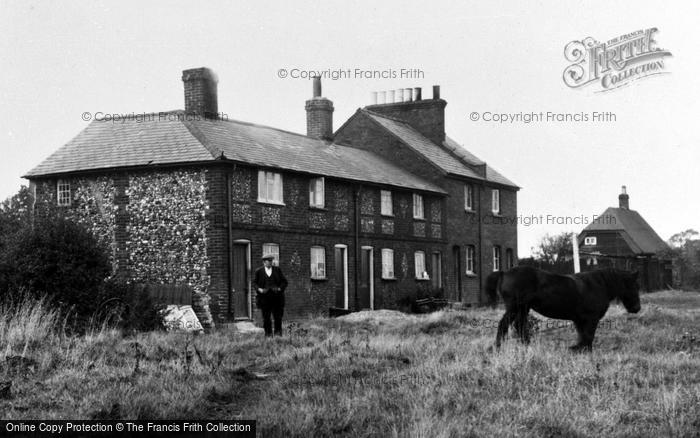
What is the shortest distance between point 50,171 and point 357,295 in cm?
1119

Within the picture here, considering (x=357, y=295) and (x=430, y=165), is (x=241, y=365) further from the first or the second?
(x=430, y=165)

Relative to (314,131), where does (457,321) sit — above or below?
below

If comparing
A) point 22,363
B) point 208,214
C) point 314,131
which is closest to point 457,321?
point 208,214

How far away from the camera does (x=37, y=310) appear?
55.2 feet

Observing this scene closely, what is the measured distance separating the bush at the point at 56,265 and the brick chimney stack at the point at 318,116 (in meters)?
19.8

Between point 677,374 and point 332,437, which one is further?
point 677,374

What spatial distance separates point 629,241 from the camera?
201 feet

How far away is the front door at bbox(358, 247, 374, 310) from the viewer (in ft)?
113

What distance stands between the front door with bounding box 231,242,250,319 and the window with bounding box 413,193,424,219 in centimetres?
1139

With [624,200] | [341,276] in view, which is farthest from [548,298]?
[624,200]

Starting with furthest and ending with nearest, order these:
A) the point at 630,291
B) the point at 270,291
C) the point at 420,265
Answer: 1. the point at 420,265
2. the point at 270,291
3. the point at 630,291

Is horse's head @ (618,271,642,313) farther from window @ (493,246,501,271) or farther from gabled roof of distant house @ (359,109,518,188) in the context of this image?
window @ (493,246,501,271)

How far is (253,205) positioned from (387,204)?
8.84 m

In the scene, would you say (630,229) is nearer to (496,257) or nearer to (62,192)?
(496,257)
